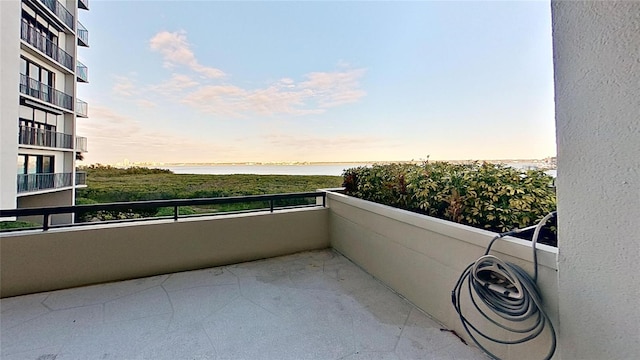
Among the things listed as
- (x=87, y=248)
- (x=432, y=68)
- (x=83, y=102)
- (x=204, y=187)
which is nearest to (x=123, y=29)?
(x=204, y=187)

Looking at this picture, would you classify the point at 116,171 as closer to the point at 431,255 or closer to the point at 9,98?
the point at 9,98

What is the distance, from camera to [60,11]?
1118cm

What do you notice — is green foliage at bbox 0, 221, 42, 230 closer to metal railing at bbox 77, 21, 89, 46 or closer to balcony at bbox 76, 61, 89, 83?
balcony at bbox 76, 61, 89, 83

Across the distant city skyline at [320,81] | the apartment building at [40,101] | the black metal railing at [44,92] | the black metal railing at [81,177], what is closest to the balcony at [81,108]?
the apartment building at [40,101]

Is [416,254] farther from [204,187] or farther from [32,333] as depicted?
[204,187]

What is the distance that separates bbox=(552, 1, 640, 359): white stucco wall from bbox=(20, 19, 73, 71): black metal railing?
47.4 ft

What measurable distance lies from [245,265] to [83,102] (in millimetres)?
14884

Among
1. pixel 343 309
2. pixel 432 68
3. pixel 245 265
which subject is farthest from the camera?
pixel 432 68

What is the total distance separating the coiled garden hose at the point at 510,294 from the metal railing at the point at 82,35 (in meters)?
18.2

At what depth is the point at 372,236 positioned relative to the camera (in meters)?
2.79

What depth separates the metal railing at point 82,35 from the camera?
41.8 ft

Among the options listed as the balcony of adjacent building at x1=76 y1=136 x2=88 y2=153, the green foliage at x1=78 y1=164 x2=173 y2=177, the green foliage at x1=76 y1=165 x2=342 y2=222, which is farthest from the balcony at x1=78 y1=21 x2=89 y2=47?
the green foliage at x1=76 y1=165 x2=342 y2=222

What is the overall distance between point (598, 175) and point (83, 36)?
19.0 meters

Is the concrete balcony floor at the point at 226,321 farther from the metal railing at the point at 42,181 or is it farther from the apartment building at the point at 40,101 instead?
the metal railing at the point at 42,181
